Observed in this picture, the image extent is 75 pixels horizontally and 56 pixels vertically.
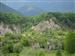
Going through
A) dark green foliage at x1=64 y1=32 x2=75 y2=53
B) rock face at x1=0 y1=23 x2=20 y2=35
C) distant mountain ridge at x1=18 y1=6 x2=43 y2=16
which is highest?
distant mountain ridge at x1=18 y1=6 x2=43 y2=16

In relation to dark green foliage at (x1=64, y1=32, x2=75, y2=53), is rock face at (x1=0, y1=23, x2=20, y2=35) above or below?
above

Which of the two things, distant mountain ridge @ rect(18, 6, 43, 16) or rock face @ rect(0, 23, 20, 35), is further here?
distant mountain ridge @ rect(18, 6, 43, 16)

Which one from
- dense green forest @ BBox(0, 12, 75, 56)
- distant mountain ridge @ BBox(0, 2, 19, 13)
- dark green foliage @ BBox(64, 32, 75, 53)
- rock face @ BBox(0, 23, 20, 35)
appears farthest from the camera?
distant mountain ridge @ BBox(0, 2, 19, 13)

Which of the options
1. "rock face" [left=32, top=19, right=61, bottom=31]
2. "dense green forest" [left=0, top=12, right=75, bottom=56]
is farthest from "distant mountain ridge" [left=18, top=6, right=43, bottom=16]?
"rock face" [left=32, top=19, right=61, bottom=31]

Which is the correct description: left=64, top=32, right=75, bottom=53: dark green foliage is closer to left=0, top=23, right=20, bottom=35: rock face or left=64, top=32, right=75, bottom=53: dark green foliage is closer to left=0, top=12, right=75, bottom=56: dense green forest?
left=0, top=12, right=75, bottom=56: dense green forest

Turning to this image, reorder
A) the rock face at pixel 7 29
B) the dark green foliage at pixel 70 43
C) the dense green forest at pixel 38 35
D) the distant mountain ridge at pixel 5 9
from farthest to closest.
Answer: the distant mountain ridge at pixel 5 9, the rock face at pixel 7 29, the dense green forest at pixel 38 35, the dark green foliage at pixel 70 43

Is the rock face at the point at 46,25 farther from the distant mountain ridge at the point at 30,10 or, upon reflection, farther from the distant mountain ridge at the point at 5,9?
the distant mountain ridge at the point at 5,9

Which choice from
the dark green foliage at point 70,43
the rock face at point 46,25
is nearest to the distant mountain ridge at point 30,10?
the rock face at point 46,25

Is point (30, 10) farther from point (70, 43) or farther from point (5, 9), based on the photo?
point (70, 43)

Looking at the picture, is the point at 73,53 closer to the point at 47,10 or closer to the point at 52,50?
the point at 52,50
